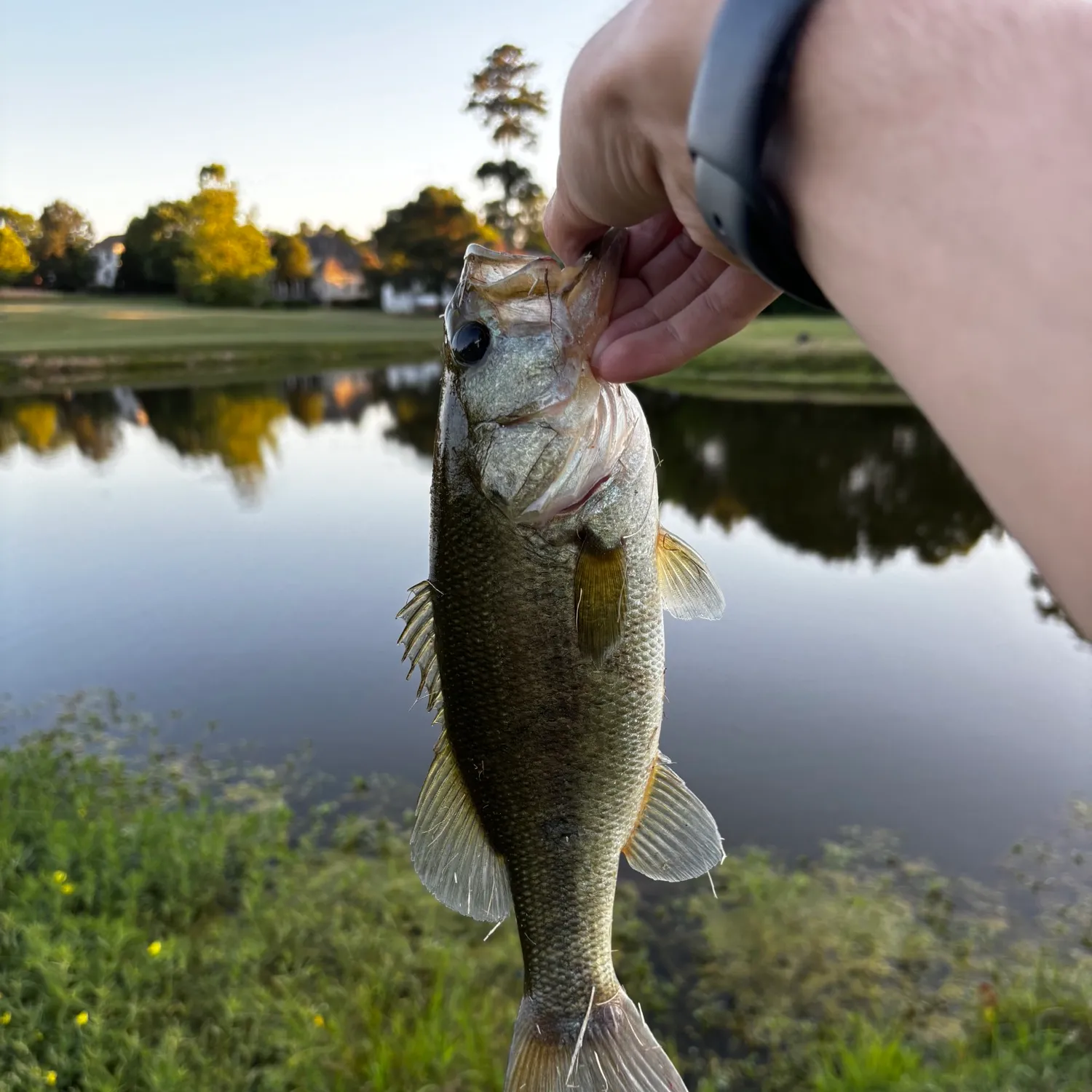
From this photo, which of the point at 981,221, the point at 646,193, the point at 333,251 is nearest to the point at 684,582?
the point at 646,193

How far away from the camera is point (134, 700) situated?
7.35 m

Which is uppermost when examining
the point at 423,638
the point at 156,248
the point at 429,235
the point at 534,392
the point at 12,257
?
the point at 429,235

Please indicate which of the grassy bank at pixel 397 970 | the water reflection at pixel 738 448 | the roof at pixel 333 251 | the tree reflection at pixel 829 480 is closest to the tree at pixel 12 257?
the water reflection at pixel 738 448

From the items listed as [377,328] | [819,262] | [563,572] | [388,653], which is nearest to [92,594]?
[388,653]

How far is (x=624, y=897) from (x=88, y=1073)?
2738mm

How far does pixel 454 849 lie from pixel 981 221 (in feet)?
4.93

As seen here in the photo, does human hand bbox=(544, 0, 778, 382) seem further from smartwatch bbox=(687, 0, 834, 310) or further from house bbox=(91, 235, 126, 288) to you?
house bbox=(91, 235, 126, 288)

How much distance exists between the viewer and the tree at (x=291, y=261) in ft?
181

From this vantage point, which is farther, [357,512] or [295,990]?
[357,512]

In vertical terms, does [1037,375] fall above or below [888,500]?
above

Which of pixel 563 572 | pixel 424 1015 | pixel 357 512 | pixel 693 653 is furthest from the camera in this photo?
pixel 357 512

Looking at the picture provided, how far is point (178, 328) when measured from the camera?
133 ft

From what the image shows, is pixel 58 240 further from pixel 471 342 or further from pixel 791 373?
pixel 791 373

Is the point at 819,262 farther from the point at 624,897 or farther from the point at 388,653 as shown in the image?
the point at 388,653
